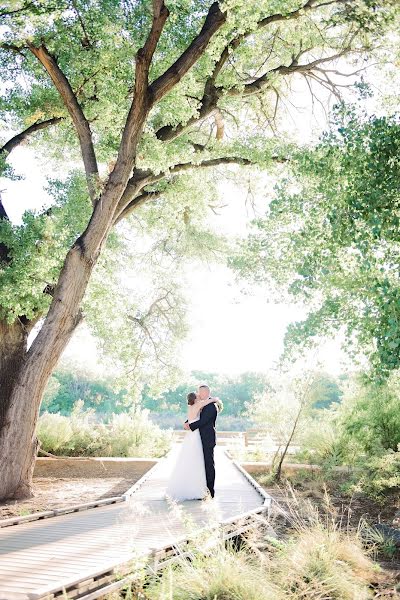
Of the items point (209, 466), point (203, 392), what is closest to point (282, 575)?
point (209, 466)

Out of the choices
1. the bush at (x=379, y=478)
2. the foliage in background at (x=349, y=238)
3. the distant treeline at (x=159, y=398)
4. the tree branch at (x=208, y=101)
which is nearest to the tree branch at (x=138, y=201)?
the tree branch at (x=208, y=101)

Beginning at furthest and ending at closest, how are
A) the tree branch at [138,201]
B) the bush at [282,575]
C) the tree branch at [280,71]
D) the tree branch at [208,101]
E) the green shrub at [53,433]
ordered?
the green shrub at [53,433] < the tree branch at [138,201] < the tree branch at [280,71] < the tree branch at [208,101] < the bush at [282,575]

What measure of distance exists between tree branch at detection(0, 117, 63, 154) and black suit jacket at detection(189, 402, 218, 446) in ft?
22.9

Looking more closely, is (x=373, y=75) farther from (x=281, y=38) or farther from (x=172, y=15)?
(x=172, y=15)

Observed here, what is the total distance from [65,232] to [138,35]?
13.4 ft

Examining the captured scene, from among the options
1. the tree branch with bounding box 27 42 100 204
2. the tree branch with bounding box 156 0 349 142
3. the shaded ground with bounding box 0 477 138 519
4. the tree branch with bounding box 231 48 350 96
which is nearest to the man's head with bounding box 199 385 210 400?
the shaded ground with bounding box 0 477 138 519

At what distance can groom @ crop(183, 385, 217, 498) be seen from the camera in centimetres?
873

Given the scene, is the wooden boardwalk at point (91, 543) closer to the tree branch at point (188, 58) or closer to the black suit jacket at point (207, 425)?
the black suit jacket at point (207, 425)

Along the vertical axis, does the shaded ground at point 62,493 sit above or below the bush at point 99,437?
below

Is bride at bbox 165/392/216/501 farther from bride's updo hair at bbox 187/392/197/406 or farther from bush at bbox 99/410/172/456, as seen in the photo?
bush at bbox 99/410/172/456

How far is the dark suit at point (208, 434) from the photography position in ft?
28.6

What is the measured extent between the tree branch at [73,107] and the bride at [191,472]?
444 cm

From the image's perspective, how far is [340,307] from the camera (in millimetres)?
7785

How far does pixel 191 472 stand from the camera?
8.74 metres
